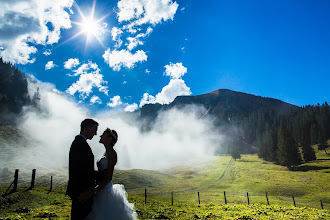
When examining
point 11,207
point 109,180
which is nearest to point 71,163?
point 109,180

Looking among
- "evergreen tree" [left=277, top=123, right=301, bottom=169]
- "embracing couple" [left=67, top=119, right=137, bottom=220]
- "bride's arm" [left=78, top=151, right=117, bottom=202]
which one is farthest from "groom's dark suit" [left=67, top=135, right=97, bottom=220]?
"evergreen tree" [left=277, top=123, right=301, bottom=169]

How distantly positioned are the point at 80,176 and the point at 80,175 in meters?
0.03

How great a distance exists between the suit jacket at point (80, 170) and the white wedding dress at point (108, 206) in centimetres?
43

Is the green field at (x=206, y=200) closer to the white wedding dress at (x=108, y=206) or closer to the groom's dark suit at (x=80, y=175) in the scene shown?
the white wedding dress at (x=108, y=206)

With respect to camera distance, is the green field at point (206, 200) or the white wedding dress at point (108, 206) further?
the green field at point (206, 200)

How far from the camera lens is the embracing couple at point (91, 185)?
516cm

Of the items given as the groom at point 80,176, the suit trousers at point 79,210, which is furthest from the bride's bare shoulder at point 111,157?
the suit trousers at point 79,210

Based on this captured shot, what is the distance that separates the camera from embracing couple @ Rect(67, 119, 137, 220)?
203 inches

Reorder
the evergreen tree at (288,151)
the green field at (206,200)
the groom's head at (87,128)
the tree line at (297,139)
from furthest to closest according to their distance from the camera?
the tree line at (297,139) < the evergreen tree at (288,151) < the green field at (206,200) < the groom's head at (87,128)

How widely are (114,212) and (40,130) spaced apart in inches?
7212

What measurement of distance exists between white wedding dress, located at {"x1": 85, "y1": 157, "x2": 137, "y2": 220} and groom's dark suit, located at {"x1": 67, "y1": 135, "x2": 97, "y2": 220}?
218 millimetres

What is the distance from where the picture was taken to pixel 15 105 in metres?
168

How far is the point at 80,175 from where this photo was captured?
5.16 metres

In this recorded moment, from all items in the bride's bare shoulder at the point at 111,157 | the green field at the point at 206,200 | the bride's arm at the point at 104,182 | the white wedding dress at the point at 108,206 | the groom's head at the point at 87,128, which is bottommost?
the green field at the point at 206,200
